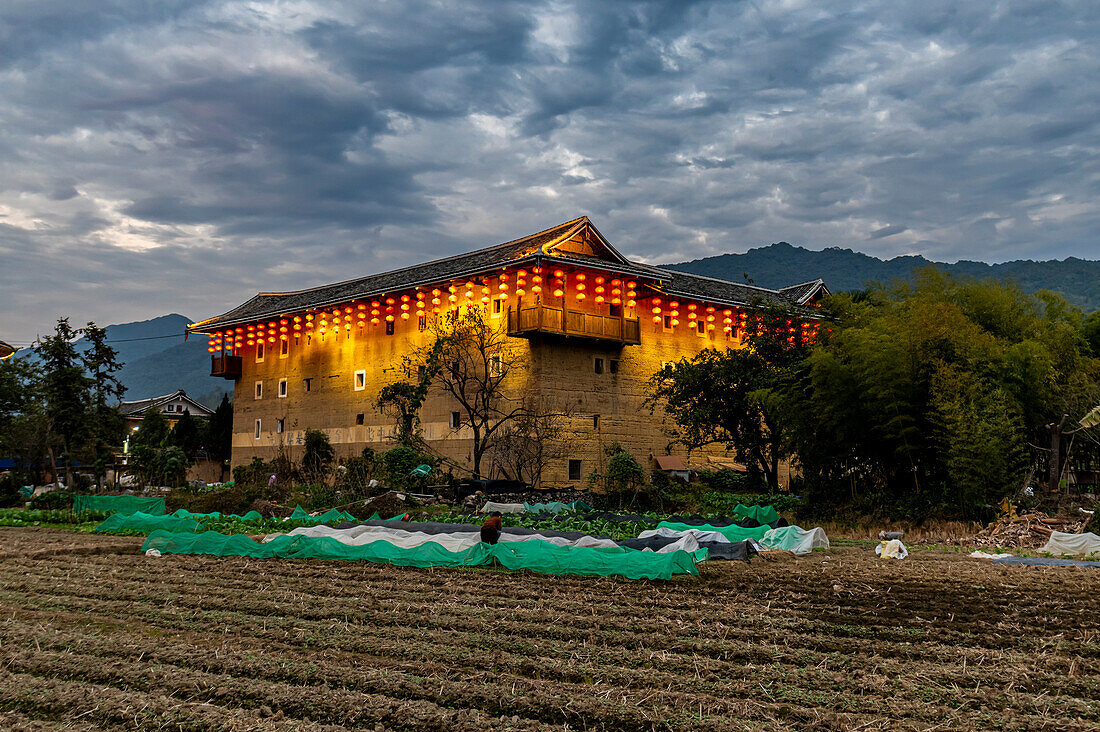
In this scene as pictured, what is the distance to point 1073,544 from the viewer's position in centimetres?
1261

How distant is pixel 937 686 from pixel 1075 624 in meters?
2.81

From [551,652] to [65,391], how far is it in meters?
20.9

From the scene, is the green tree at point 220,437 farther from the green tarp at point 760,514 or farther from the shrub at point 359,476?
the green tarp at point 760,514

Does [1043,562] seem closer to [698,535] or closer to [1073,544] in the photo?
[1073,544]

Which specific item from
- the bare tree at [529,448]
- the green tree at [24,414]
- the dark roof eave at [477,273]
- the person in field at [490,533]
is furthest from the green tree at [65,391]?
the person in field at [490,533]

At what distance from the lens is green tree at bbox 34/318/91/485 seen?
22.3 m

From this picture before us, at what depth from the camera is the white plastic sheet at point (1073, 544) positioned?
40.8 ft

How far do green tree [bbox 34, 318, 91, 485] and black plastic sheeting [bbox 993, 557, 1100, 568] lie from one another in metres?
21.8

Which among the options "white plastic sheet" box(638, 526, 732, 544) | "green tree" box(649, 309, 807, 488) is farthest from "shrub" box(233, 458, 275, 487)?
"white plastic sheet" box(638, 526, 732, 544)

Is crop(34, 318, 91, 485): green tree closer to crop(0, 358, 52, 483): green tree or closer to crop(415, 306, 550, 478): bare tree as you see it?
crop(0, 358, 52, 483): green tree

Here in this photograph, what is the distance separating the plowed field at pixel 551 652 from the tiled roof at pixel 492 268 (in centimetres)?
1475

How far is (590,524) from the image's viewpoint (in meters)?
16.2

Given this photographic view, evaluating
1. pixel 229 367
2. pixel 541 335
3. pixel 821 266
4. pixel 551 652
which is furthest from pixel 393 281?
pixel 821 266

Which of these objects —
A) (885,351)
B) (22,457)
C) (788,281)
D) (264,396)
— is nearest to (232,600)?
(885,351)
